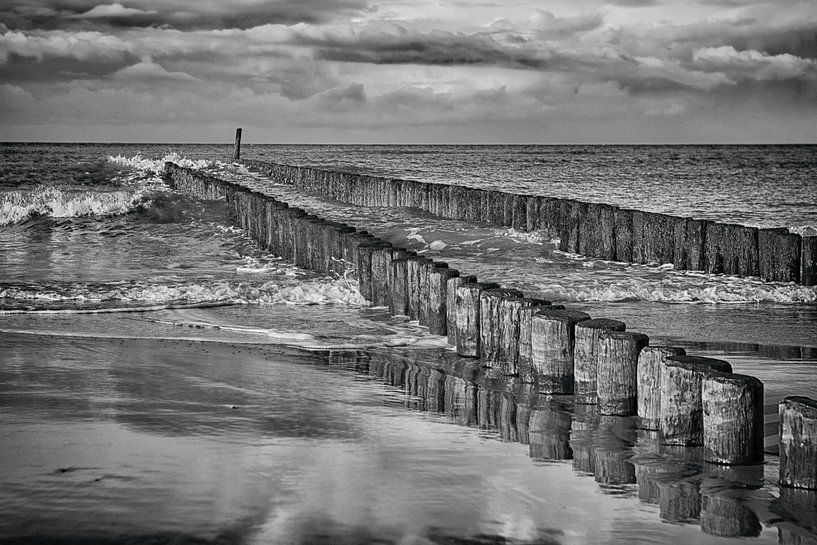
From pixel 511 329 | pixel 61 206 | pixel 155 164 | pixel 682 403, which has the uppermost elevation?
pixel 155 164

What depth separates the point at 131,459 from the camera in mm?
4109

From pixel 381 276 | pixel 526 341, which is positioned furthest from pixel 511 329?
pixel 381 276

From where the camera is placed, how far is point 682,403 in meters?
4.47

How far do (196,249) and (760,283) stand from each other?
320 inches

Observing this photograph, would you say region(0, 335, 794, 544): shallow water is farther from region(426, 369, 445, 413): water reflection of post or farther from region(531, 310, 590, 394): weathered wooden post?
region(531, 310, 590, 394): weathered wooden post

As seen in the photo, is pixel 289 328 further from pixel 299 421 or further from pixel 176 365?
pixel 299 421

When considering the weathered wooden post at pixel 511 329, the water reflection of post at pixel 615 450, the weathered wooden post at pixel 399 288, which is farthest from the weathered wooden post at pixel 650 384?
the weathered wooden post at pixel 399 288

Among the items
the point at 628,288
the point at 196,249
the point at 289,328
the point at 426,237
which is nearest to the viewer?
the point at 289,328

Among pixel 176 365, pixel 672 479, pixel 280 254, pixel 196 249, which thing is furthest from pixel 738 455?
pixel 196 249

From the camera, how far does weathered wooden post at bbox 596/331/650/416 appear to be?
16.4ft

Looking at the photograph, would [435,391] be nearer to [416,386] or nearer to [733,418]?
[416,386]

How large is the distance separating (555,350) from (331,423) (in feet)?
4.94

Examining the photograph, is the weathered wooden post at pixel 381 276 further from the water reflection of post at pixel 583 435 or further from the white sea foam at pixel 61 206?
the white sea foam at pixel 61 206

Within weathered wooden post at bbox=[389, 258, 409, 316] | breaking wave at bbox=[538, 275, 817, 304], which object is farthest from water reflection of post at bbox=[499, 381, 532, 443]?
breaking wave at bbox=[538, 275, 817, 304]
